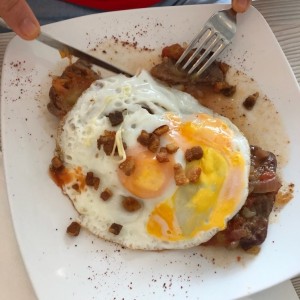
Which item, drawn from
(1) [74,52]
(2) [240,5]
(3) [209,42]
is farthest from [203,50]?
(1) [74,52]

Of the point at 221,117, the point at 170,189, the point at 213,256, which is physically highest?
the point at 221,117

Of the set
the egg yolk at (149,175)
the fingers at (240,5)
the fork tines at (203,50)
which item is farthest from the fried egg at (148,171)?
the fingers at (240,5)

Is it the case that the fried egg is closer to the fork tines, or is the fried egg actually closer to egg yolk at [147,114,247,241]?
egg yolk at [147,114,247,241]

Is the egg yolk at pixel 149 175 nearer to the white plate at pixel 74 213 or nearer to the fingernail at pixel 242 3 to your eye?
the white plate at pixel 74 213

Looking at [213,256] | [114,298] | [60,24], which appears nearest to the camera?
[114,298]

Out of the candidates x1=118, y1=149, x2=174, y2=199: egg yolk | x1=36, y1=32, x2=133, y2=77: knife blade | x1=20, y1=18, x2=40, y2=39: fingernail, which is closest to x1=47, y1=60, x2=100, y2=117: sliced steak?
x1=36, y1=32, x2=133, y2=77: knife blade

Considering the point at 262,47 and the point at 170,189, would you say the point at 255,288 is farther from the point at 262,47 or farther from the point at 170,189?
the point at 262,47

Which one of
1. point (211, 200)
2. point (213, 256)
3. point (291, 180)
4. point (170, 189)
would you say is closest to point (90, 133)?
point (170, 189)
